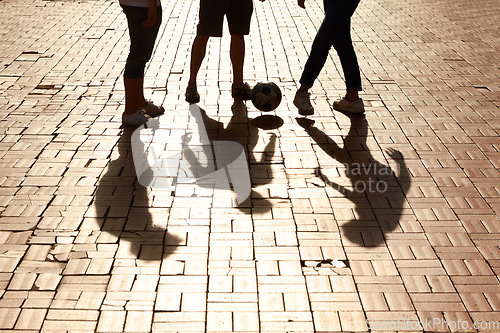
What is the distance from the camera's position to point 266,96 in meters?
5.53

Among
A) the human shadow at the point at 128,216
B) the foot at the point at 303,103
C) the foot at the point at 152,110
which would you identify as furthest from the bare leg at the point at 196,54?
the human shadow at the point at 128,216

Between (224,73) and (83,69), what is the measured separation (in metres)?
1.65

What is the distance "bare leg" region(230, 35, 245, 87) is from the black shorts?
161mm

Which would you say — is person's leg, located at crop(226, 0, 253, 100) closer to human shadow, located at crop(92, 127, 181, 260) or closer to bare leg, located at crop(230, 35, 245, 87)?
bare leg, located at crop(230, 35, 245, 87)

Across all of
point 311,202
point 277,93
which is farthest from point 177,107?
point 311,202

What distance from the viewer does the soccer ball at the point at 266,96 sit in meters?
5.53

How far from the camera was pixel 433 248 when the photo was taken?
3629 millimetres

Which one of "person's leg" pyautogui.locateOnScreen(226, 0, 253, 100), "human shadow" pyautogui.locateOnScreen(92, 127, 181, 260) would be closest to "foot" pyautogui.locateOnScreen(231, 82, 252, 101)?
"person's leg" pyautogui.locateOnScreen(226, 0, 253, 100)

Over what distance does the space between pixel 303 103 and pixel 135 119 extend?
161 centimetres

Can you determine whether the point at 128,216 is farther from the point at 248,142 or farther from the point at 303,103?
the point at 303,103

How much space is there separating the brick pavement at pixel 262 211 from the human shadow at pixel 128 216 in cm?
1

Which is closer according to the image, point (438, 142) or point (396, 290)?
point (396, 290)

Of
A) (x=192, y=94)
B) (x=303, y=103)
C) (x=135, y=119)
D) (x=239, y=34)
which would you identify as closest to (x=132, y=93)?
(x=135, y=119)

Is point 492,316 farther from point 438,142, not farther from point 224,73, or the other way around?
point 224,73
